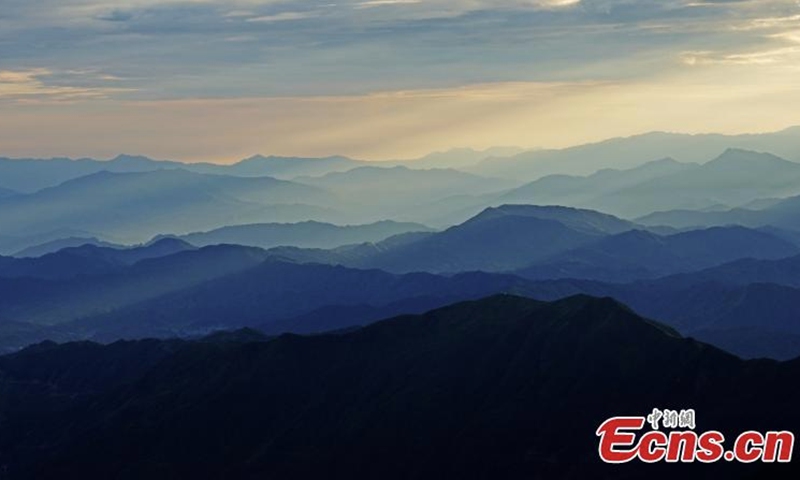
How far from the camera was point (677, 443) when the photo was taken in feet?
550

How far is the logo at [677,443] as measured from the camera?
500ft

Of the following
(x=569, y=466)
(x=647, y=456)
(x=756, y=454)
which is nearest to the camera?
(x=756, y=454)

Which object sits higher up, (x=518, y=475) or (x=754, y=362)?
(x=754, y=362)

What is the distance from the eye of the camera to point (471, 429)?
196m

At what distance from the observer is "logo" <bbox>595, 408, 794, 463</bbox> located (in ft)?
500

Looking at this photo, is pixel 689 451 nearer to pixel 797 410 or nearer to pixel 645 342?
pixel 797 410

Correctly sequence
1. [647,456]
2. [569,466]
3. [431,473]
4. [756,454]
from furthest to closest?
[431,473], [569,466], [647,456], [756,454]

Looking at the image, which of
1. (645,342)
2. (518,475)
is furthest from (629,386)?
(518,475)

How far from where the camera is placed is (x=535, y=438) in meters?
188

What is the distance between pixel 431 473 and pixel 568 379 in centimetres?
2744

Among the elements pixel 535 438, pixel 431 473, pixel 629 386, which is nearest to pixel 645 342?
pixel 629 386

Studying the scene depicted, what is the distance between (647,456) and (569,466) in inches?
586

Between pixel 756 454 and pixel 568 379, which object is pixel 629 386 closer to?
pixel 568 379

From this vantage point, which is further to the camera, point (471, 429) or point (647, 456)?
point (471, 429)
